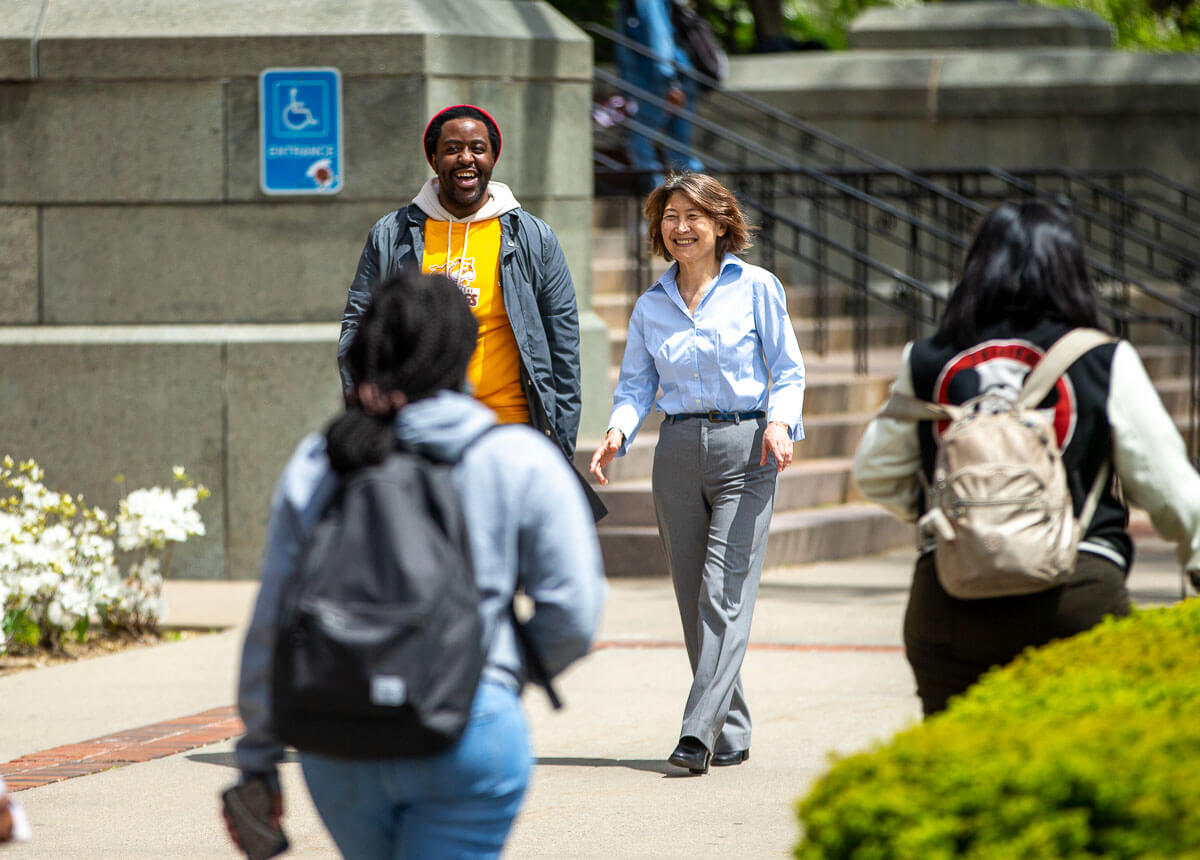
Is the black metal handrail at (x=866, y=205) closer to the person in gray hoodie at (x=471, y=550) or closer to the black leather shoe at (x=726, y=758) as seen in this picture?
the black leather shoe at (x=726, y=758)

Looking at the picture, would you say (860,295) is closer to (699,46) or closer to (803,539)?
(699,46)

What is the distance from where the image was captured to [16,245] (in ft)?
31.8

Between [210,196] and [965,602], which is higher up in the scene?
[210,196]

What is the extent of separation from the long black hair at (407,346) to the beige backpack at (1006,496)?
1.04m

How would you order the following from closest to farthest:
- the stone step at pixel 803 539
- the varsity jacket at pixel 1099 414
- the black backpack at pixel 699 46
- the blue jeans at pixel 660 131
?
the varsity jacket at pixel 1099 414 → the stone step at pixel 803 539 → the blue jeans at pixel 660 131 → the black backpack at pixel 699 46

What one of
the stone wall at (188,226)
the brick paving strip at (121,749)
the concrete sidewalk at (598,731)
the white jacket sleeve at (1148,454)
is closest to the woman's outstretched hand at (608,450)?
the concrete sidewalk at (598,731)

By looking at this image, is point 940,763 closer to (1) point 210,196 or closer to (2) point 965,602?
(2) point 965,602

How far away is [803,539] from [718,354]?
4.61 metres

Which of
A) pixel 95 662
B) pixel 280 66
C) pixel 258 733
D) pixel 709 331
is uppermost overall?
pixel 280 66

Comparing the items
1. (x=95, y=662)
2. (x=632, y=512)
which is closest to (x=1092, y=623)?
(x=95, y=662)

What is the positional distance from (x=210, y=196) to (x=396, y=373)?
6.99 metres

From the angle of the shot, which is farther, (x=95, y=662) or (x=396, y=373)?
(x=95, y=662)

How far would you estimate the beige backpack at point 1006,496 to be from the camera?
338cm

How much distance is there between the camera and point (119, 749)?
19.7 feet
